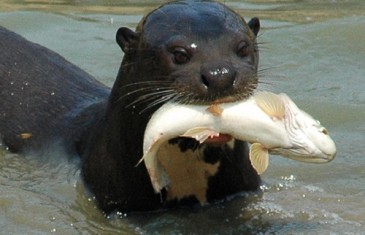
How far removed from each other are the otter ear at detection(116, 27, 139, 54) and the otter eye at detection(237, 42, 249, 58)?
1.67 feet

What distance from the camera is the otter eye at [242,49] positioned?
4773 millimetres

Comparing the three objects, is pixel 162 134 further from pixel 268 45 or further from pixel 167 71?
pixel 268 45

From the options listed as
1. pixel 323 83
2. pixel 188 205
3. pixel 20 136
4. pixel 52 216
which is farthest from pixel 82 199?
pixel 323 83

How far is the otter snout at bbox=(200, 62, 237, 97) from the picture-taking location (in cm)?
450

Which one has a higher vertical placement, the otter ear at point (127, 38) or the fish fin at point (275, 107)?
the otter ear at point (127, 38)

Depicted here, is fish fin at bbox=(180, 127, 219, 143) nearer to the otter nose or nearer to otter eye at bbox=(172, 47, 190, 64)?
the otter nose

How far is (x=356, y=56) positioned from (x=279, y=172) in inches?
96.3

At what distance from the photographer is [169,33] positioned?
16.1ft

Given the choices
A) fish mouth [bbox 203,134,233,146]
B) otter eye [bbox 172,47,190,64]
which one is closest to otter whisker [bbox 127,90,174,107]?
otter eye [bbox 172,47,190,64]

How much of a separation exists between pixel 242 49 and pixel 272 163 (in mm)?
1444

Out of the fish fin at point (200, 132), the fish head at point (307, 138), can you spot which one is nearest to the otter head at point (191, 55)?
the fish fin at point (200, 132)

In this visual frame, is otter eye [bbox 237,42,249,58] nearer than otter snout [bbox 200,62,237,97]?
No

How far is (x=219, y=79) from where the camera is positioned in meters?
4.50

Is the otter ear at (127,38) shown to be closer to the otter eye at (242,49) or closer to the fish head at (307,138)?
the otter eye at (242,49)
